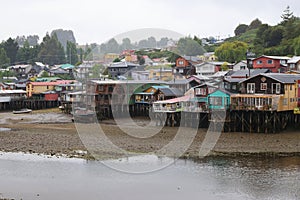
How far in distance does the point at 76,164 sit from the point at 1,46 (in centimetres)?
8551

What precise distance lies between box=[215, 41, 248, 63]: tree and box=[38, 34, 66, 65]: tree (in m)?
51.6

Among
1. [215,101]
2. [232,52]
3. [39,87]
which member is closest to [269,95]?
[215,101]

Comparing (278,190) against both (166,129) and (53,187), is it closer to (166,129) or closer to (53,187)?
(53,187)

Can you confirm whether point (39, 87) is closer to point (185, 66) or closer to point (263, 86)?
point (185, 66)

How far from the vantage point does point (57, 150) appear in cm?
2592

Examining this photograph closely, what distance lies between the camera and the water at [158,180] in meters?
17.5

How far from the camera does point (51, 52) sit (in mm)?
105062

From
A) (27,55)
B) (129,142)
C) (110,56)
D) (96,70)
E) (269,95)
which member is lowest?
(129,142)

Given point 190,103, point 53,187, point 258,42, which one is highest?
point 258,42

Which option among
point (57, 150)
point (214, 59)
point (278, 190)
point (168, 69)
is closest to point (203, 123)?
point (57, 150)

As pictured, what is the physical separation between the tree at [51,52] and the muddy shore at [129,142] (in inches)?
2726

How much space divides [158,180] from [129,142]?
8827mm

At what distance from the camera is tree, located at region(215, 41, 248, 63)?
2405 inches

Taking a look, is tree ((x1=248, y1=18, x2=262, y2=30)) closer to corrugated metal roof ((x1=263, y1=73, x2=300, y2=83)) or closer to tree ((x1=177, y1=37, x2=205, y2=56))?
tree ((x1=177, y1=37, x2=205, y2=56))
